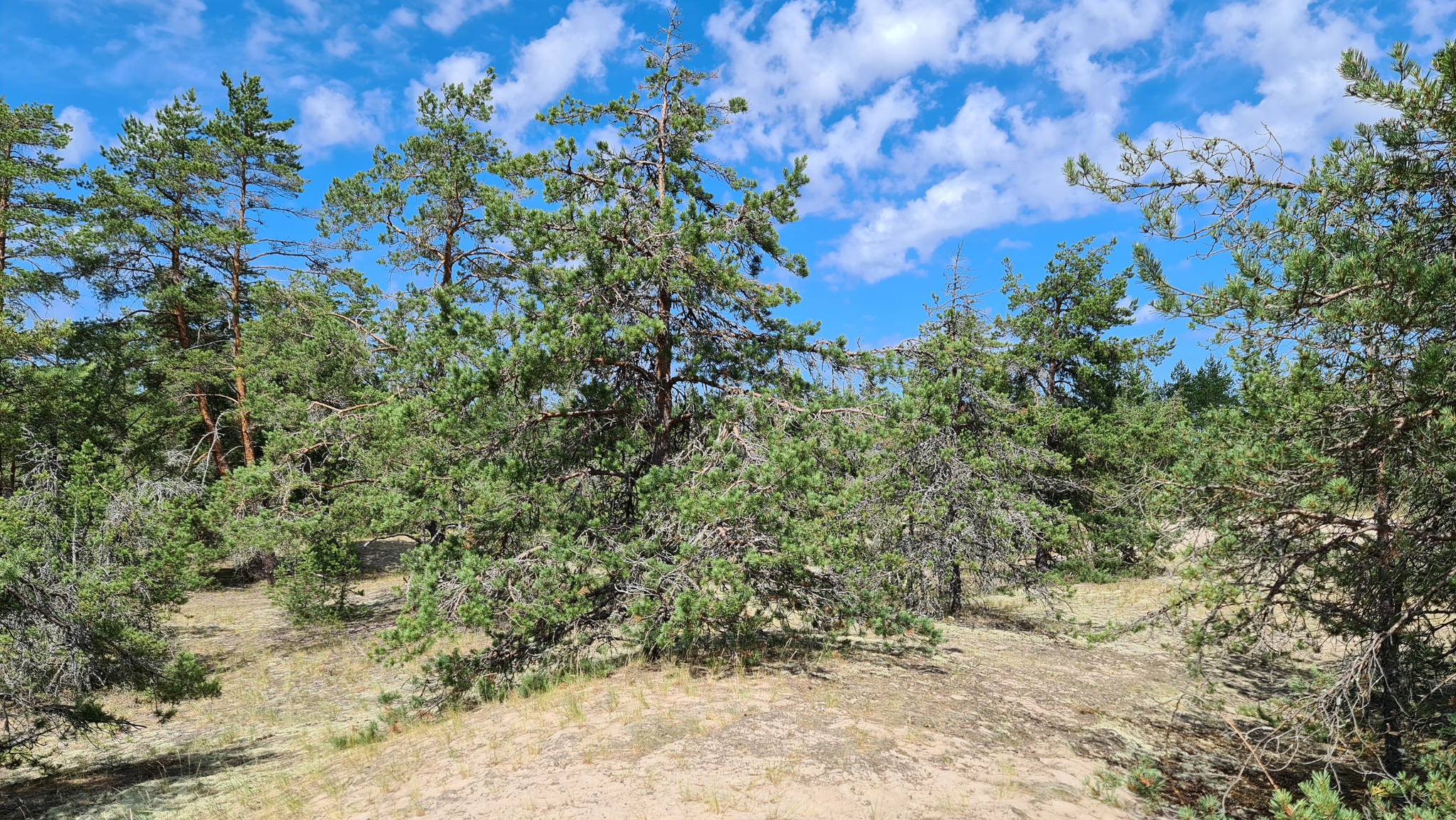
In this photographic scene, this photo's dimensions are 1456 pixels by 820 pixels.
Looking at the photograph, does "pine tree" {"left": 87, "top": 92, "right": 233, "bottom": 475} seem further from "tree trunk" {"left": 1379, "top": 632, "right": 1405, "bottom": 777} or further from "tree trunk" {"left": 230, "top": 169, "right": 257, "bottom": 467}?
"tree trunk" {"left": 1379, "top": 632, "right": 1405, "bottom": 777}

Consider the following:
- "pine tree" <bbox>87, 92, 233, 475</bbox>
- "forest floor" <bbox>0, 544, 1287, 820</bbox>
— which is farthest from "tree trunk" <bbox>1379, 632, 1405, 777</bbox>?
"pine tree" <bbox>87, 92, 233, 475</bbox>

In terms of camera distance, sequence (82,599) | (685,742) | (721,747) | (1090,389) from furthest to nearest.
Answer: (1090,389)
(82,599)
(685,742)
(721,747)

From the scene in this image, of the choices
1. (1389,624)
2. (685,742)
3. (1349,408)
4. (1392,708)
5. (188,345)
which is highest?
(188,345)

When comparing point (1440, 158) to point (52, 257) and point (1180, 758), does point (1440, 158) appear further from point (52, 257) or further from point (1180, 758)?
point (52, 257)

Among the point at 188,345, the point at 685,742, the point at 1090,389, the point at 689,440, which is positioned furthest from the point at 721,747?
the point at 188,345

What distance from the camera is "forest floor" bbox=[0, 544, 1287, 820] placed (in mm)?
5500

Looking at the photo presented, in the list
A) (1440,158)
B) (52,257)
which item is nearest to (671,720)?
(1440,158)

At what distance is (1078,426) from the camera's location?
1585 centimetres

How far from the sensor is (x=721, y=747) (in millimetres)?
6254

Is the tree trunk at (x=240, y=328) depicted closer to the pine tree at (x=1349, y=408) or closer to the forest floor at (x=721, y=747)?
the forest floor at (x=721, y=747)

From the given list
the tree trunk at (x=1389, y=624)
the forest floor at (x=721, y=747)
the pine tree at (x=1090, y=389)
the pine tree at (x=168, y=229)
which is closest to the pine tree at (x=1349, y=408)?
the tree trunk at (x=1389, y=624)

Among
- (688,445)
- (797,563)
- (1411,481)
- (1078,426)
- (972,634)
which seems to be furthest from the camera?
(1078,426)

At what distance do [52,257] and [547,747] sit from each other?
696 inches

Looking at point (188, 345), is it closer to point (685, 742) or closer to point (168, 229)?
point (168, 229)
